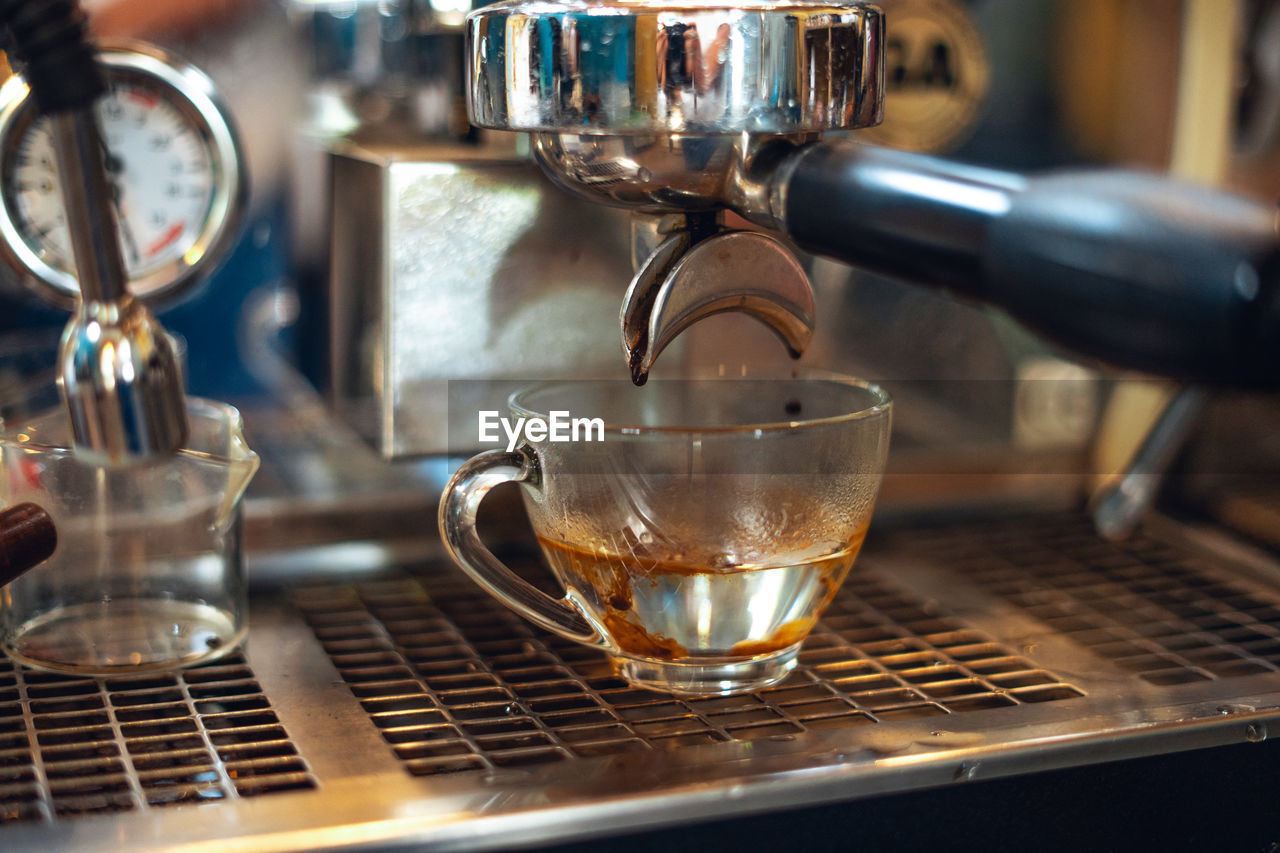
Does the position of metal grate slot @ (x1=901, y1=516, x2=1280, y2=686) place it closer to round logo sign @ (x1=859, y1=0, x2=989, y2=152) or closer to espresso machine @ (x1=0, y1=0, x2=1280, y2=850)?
espresso machine @ (x1=0, y1=0, x2=1280, y2=850)

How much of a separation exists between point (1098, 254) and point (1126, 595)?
0.35 metres

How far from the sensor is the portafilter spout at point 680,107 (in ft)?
1.26

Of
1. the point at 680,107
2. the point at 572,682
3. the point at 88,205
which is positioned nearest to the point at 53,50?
the point at 88,205

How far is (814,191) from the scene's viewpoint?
386 millimetres

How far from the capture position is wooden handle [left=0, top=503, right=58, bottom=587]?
0.47m

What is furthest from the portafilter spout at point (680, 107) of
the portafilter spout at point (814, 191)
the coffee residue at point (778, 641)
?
the coffee residue at point (778, 641)

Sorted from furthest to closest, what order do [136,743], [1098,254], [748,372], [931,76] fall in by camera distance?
[931,76] < [748,372] < [136,743] < [1098,254]

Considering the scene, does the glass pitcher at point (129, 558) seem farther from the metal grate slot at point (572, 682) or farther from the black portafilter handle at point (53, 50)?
the black portafilter handle at point (53, 50)

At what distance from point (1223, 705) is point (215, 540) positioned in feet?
1.21

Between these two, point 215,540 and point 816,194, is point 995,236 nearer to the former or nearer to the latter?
point 816,194

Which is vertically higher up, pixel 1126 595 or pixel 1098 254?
pixel 1098 254

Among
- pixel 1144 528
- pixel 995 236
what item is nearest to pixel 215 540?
pixel 995 236

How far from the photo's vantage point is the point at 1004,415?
0.74 m

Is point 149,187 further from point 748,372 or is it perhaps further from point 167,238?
point 748,372
